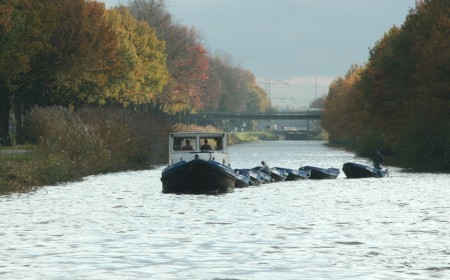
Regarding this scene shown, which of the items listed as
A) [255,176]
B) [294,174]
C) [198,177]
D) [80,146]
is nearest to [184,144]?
[198,177]

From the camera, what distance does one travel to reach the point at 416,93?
8156cm

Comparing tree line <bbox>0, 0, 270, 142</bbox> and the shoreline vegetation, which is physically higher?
tree line <bbox>0, 0, 270, 142</bbox>

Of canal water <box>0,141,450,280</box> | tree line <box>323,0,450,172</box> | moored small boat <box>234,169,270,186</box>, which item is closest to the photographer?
canal water <box>0,141,450,280</box>

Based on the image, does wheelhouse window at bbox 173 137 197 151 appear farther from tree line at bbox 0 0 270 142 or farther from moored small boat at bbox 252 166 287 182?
tree line at bbox 0 0 270 142

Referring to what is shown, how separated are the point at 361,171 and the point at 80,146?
1776cm

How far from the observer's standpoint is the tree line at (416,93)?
74.1 m

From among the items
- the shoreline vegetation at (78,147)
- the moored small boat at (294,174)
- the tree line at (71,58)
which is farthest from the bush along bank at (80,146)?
the moored small boat at (294,174)

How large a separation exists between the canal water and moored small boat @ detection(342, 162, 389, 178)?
44.1ft

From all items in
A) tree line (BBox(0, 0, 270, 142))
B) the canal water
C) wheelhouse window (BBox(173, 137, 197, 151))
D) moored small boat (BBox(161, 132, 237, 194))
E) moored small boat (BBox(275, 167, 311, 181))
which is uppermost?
tree line (BBox(0, 0, 270, 142))

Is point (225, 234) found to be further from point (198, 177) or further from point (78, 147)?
point (78, 147)

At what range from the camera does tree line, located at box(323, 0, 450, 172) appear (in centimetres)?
7406

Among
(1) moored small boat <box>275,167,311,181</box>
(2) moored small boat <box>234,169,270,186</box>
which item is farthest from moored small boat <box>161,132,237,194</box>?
(1) moored small boat <box>275,167,311,181</box>

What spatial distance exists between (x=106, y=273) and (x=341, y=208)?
21.0 m

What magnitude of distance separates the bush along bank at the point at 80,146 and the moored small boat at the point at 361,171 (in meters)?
15.5
